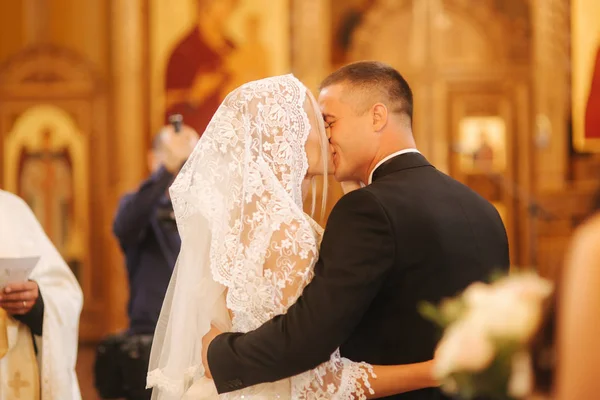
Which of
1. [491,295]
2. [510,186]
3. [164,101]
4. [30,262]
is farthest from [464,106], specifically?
[491,295]

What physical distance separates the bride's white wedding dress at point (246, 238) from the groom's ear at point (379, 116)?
0.18 metres

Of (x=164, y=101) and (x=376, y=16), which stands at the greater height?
(x=376, y=16)

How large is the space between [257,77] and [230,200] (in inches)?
307

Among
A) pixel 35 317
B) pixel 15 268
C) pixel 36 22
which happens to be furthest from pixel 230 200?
pixel 36 22

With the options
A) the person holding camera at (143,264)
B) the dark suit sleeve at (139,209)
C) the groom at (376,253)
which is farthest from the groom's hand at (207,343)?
the dark suit sleeve at (139,209)

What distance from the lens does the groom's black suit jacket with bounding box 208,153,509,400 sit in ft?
7.43

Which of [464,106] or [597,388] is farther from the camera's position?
[464,106]

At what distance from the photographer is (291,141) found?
8.44 feet

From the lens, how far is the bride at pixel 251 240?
2438mm

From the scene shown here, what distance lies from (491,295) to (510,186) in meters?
8.51

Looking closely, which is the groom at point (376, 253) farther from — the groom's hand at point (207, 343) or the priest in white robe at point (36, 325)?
the priest in white robe at point (36, 325)

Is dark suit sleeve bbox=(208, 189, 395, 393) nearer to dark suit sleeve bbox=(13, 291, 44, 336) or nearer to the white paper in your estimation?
the white paper

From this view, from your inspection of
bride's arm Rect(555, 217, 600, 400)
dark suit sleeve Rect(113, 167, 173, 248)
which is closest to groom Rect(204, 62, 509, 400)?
bride's arm Rect(555, 217, 600, 400)

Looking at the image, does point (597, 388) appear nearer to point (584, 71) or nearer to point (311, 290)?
point (311, 290)
